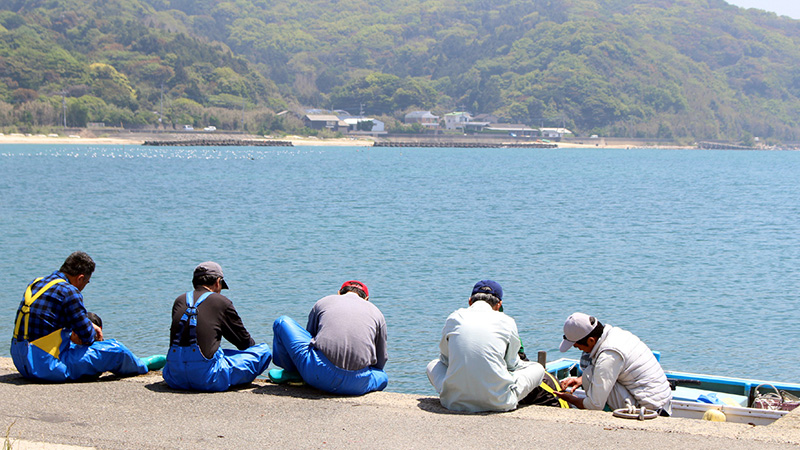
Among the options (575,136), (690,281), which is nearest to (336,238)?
(690,281)

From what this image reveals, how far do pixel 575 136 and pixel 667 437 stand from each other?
626 ft

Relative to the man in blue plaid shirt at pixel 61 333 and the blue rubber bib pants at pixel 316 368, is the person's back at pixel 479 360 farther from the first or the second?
the man in blue plaid shirt at pixel 61 333

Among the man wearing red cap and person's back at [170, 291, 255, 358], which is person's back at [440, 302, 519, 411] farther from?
person's back at [170, 291, 255, 358]

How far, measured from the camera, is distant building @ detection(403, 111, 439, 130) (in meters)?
184

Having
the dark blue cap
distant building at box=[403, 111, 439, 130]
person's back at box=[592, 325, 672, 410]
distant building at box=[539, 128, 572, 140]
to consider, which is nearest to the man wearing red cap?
the dark blue cap

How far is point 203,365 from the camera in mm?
6504

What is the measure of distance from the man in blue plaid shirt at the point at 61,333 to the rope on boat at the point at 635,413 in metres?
4.26

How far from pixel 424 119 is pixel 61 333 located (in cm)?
18148

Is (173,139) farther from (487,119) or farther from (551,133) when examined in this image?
(551,133)

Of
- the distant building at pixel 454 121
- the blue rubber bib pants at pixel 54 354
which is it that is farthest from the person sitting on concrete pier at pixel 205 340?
the distant building at pixel 454 121

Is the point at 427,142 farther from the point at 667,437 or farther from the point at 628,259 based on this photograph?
the point at 667,437

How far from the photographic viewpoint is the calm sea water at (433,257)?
13844 mm

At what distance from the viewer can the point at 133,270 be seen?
19.2m

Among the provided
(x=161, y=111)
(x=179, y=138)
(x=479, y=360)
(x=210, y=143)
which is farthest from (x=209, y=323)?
(x=161, y=111)
